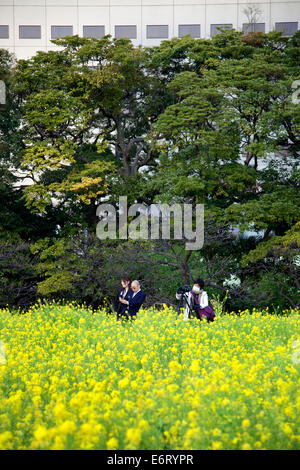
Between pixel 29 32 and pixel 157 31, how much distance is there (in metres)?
7.27

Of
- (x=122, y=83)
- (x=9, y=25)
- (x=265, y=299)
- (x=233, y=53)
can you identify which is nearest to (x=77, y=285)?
(x=265, y=299)

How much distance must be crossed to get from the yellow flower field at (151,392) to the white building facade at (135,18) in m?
25.1

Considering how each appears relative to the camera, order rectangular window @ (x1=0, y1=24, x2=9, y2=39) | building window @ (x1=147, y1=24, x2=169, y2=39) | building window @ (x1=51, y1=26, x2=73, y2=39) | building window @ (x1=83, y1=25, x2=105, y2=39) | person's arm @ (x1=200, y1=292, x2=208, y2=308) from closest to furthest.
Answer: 1. person's arm @ (x1=200, y1=292, x2=208, y2=308)
2. building window @ (x1=147, y1=24, x2=169, y2=39)
3. building window @ (x1=83, y1=25, x2=105, y2=39)
4. building window @ (x1=51, y1=26, x2=73, y2=39)
5. rectangular window @ (x1=0, y1=24, x2=9, y2=39)

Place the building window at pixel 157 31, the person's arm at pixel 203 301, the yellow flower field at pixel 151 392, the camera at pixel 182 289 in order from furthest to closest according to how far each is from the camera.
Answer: the building window at pixel 157 31, the camera at pixel 182 289, the person's arm at pixel 203 301, the yellow flower field at pixel 151 392

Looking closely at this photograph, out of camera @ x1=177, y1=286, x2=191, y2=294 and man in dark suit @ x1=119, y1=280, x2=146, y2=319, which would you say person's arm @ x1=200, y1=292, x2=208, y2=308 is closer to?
camera @ x1=177, y1=286, x2=191, y2=294

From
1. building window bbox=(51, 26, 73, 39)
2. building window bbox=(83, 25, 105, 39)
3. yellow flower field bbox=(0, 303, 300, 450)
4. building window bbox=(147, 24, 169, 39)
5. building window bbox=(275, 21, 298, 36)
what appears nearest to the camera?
yellow flower field bbox=(0, 303, 300, 450)

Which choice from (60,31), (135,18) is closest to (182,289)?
(135,18)

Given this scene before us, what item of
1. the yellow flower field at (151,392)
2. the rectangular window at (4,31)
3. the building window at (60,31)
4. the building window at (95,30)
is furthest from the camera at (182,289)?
the rectangular window at (4,31)

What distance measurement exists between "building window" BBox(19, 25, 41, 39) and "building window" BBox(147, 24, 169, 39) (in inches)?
247

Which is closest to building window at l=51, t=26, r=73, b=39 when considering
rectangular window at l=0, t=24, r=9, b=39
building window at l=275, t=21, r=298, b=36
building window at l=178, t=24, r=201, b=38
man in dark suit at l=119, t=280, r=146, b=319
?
rectangular window at l=0, t=24, r=9, b=39

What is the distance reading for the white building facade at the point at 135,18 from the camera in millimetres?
29359

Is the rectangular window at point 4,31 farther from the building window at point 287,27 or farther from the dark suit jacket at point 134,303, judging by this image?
the dark suit jacket at point 134,303

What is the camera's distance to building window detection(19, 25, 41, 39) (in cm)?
3033
